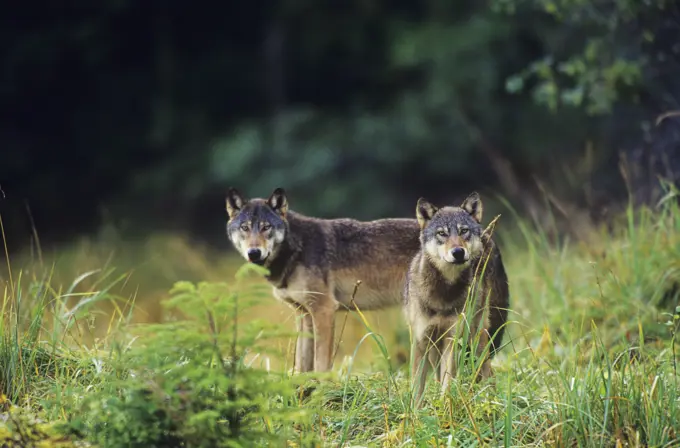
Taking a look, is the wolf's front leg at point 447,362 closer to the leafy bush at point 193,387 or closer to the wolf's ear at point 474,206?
the wolf's ear at point 474,206

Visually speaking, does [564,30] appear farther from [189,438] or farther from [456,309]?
[189,438]

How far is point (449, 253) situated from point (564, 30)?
12986 millimetres

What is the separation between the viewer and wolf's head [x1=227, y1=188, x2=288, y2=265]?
261 inches

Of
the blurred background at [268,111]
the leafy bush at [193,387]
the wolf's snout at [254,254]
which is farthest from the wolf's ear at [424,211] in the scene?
the blurred background at [268,111]

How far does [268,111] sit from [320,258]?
14798mm

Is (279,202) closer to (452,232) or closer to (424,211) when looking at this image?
(424,211)

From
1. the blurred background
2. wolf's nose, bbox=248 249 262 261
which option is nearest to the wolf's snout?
wolf's nose, bbox=248 249 262 261

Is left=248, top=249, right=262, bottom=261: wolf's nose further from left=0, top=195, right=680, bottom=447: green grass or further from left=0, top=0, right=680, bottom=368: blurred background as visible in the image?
left=0, top=0, right=680, bottom=368: blurred background

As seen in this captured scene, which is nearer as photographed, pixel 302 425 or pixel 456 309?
pixel 302 425

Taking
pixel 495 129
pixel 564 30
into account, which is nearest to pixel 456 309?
pixel 564 30

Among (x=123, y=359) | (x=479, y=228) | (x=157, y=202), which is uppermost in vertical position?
(x=479, y=228)

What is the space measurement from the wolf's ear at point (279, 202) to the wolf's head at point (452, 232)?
1.34 meters

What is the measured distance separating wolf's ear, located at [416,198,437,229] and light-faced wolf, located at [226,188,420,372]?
4.06 ft

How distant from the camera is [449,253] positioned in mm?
5398
